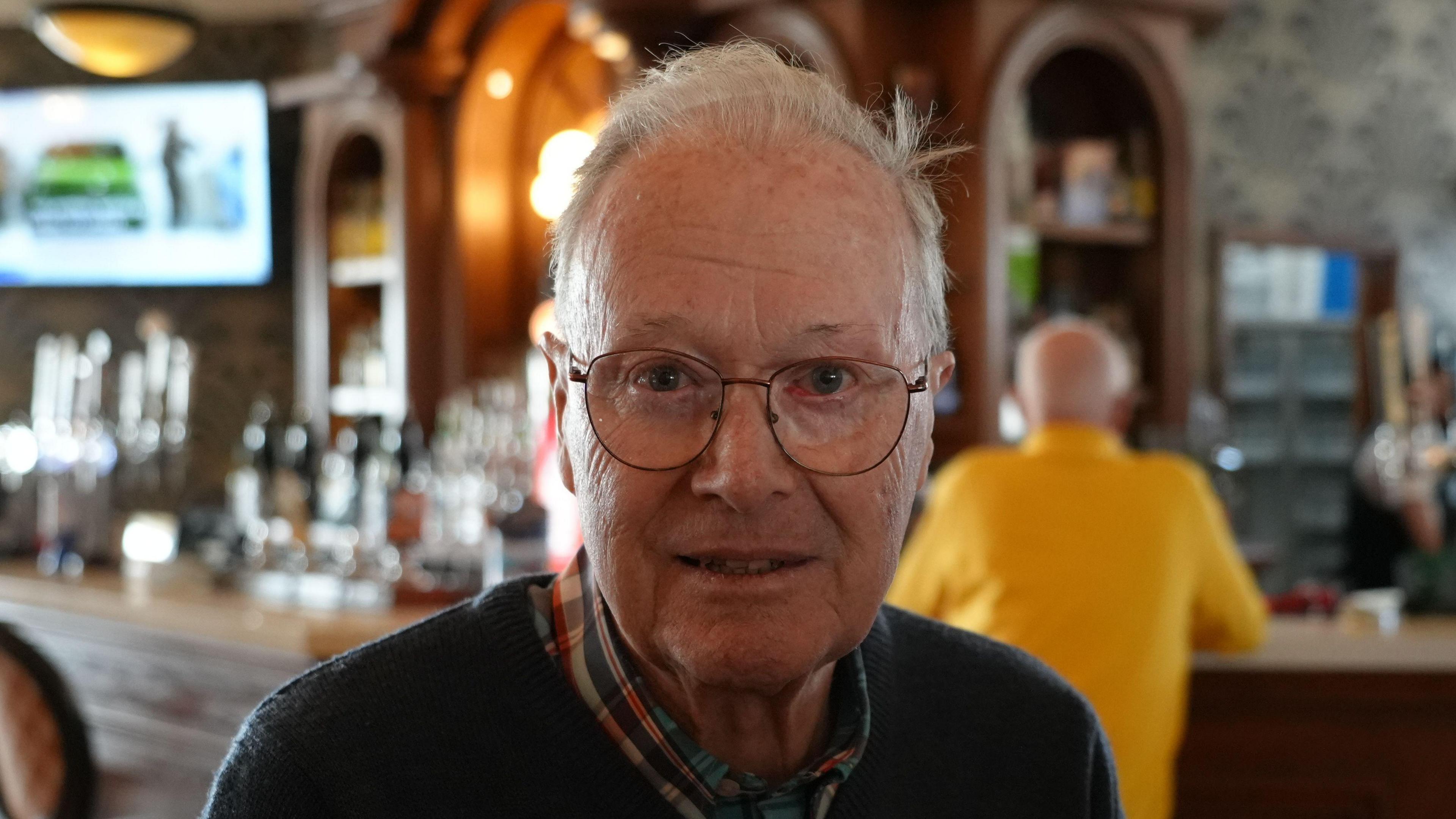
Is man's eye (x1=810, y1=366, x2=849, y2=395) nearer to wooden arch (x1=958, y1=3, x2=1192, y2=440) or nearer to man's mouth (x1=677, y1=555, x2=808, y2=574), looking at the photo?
man's mouth (x1=677, y1=555, x2=808, y2=574)

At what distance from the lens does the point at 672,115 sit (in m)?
1.03

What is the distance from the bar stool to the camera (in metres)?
2.37

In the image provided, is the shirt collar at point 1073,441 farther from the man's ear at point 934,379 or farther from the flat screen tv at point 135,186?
the flat screen tv at point 135,186

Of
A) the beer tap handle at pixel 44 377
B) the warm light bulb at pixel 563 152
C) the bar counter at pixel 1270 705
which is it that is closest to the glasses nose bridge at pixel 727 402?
the bar counter at pixel 1270 705

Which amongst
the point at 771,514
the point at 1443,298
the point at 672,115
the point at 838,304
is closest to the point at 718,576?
the point at 771,514

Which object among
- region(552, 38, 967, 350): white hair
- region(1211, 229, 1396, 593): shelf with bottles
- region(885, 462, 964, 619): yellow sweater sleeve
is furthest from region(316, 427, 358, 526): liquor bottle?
region(1211, 229, 1396, 593): shelf with bottles

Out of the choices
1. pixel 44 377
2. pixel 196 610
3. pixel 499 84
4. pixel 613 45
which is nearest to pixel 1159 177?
pixel 613 45

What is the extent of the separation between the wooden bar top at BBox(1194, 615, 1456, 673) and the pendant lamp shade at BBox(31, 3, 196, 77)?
11.4 feet

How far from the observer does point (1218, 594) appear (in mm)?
2561

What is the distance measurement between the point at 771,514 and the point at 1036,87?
13.0 ft

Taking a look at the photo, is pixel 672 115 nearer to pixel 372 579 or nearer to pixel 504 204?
pixel 372 579

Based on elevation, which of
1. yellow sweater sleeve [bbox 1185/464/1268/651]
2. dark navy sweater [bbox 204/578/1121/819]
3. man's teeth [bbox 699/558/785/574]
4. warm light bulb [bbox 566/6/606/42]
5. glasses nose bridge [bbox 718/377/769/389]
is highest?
warm light bulb [bbox 566/6/606/42]

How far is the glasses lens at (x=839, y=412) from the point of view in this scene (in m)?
0.97

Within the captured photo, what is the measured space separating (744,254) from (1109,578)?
1754 mm
